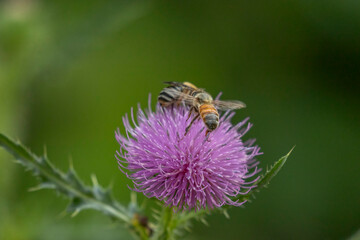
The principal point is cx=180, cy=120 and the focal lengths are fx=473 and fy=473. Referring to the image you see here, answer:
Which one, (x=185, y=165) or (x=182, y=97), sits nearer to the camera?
(x=185, y=165)

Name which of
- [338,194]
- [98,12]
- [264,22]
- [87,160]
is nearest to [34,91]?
[87,160]

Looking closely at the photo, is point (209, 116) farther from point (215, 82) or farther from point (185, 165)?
point (215, 82)

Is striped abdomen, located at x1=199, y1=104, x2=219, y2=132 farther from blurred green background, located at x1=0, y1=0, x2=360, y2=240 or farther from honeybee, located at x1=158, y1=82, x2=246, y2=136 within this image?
blurred green background, located at x1=0, y1=0, x2=360, y2=240

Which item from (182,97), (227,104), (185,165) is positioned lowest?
(185,165)

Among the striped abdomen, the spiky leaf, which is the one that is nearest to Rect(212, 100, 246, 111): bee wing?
the striped abdomen

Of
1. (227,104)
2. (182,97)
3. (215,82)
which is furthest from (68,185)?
(215,82)

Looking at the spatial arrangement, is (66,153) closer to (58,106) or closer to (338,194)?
(58,106)
